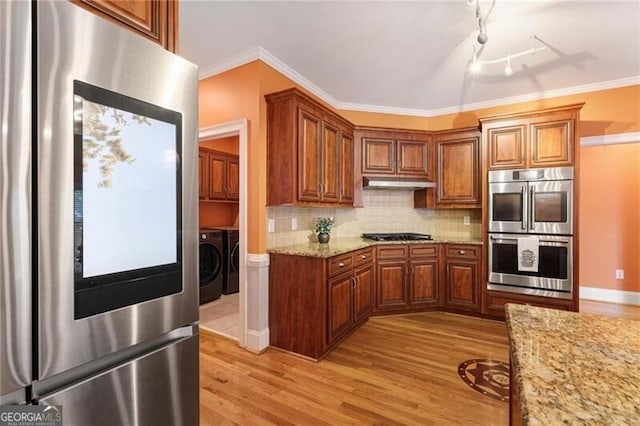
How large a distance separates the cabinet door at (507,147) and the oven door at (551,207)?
0.32 metres

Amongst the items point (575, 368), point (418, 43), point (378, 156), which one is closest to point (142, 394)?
point (575, 368)

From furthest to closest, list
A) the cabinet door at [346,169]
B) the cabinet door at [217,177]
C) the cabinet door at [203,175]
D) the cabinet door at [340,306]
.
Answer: the cabinet door at [217,177], the cabinet door at [203,175], the cabinet door at [346,169], the cabinet door at [340,306]

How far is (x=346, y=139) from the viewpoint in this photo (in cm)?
363

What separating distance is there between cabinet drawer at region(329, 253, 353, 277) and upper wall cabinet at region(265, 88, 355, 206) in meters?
0.61

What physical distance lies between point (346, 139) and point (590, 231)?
13.6ft

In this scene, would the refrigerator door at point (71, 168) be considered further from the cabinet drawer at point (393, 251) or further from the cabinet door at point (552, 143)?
the cabinet door at point (552, 143)

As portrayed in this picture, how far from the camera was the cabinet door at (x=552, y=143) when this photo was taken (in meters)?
3.09

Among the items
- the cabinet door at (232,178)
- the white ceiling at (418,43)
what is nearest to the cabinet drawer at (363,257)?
the white ceiling at (418,43)

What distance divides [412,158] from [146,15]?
3.49 m

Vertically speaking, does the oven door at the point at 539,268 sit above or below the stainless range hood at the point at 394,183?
below

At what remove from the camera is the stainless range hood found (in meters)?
3.79

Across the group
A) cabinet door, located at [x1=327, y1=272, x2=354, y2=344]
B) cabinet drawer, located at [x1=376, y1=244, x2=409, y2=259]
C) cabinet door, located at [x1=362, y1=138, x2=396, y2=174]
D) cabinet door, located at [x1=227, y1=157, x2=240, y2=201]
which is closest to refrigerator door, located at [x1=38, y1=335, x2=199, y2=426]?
cabinet door, located at [x1=327, y1=272, x2=354, y2=344]

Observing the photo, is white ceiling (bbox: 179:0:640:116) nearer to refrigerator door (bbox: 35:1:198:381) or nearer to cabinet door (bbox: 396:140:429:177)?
cabinet door (bbox: 396:140:429:177)

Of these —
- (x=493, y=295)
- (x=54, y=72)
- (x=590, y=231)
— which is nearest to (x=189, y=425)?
(x=54, y=72)
